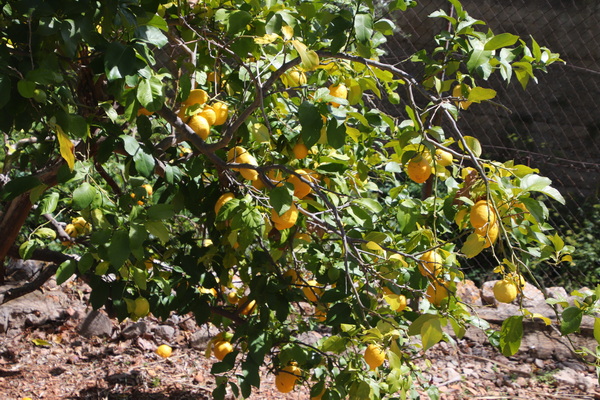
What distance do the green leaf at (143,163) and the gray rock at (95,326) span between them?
213cm

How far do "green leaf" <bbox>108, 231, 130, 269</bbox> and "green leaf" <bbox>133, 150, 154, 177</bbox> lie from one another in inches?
6.8

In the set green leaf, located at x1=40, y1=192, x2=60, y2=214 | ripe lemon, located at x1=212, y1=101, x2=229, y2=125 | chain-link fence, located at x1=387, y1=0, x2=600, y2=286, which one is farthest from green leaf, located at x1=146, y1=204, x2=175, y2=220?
chain-link fence, located at x1=387, y1=0, x2=600, y2=286

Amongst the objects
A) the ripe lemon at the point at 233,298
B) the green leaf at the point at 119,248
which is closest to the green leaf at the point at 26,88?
the green leaf at the point at 119,248

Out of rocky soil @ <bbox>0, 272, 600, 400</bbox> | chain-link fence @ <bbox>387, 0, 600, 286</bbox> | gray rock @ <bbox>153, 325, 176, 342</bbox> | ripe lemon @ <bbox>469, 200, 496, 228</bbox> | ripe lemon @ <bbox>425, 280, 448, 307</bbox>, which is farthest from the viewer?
chain-link fence @ <bbox>387, 0, 600, 286</bbox>

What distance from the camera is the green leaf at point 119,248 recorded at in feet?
3.58

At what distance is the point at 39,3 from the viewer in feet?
3.07

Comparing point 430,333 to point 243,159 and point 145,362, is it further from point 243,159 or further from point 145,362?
point 145,362

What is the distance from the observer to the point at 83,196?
1.09m

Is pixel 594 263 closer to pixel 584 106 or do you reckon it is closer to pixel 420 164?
pixel 584 106

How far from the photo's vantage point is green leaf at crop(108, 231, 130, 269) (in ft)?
3.58

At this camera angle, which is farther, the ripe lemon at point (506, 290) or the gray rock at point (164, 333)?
the gray rock at point (164, 333)

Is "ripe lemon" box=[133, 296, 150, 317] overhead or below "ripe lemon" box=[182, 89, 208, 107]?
below

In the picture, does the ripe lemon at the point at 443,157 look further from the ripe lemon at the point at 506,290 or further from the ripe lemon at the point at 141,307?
the ripe lemon at the point at 141,307

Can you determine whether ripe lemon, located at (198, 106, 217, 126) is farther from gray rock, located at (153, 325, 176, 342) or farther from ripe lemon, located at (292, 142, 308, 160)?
gray rock, located at (153, 325, 176, 342)
